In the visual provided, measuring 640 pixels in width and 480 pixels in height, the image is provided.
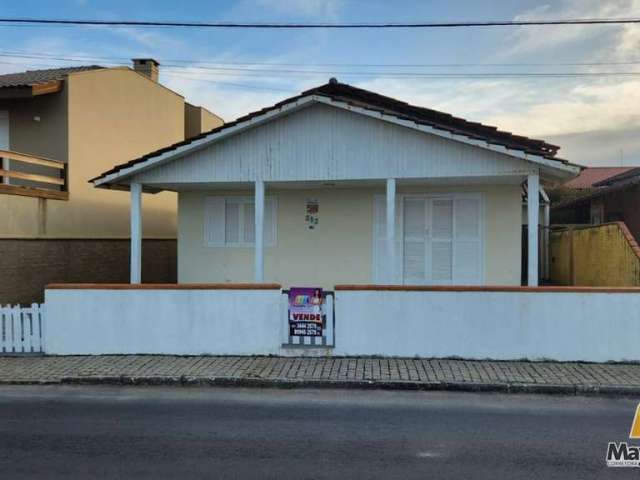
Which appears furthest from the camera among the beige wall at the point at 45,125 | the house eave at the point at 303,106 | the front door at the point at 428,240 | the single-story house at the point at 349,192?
the beige wall at the point at 45,125

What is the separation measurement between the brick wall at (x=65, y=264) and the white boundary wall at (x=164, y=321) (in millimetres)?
3194

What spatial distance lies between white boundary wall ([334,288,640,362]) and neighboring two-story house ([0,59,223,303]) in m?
7.15

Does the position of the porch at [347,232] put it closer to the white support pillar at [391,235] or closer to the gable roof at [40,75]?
the white support pillar at [391,235]

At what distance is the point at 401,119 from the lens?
8633 millimetres

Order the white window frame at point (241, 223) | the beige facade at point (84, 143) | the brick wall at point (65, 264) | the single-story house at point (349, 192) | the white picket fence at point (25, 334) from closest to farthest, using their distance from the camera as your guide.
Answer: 1. the white picket fence at point (25, 334)
2. the single-story house at point (349, 192)
3. the brick wall at point (65, 264)
4. the white window frame at point (241, 223)
5. the beige facade at point (84, 143)

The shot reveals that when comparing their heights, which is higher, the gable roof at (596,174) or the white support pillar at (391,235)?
the gable roof at (596,174)

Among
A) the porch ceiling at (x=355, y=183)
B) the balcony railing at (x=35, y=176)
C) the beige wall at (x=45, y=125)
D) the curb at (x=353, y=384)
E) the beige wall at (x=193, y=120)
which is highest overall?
the beige wall at (x=193, y=120)

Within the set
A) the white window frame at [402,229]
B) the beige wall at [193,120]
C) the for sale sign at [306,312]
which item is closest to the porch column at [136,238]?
the for sale sign at [306,312]

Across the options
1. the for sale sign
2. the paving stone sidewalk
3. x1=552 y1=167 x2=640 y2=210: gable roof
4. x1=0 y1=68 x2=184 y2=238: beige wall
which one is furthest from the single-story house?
x1=552 y1=167 x2=640 y2=210: gable roof

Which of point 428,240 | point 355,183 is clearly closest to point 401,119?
point 355,183

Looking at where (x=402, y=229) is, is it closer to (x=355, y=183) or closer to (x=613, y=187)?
(x=355, y=183)

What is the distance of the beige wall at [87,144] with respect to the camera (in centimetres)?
1141

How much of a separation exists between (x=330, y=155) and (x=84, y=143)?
7.13 metres

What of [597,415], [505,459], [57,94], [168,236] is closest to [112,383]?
[505,459]
